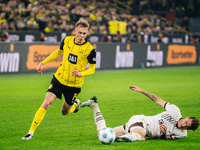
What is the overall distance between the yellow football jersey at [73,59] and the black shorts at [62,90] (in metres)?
0.07

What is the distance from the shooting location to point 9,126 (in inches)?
372

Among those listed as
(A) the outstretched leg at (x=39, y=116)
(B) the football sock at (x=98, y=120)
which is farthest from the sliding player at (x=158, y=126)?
(A) the outstretched leg at (x=39, y=116)

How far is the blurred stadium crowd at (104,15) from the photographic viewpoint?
25.4 m

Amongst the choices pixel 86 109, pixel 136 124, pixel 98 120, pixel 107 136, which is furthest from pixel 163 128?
pixel 86 109

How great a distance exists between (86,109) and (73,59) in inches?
171

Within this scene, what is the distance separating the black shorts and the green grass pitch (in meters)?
0.71

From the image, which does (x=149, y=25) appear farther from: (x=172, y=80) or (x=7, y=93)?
(x=7, y=93)

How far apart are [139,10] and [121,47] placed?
12.9 meters

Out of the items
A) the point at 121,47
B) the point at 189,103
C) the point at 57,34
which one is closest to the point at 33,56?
the point at 57,34

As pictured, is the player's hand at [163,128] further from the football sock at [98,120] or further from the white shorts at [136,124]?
the football sock at [98,120]

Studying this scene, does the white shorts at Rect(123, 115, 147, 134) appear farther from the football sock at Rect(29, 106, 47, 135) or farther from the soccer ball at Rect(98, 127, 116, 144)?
the football sock at Rect(29, 106, 47, 135)

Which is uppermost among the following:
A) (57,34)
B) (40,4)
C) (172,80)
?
(40,4)

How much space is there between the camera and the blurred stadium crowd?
83.3 ft

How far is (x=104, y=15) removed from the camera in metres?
31.6
